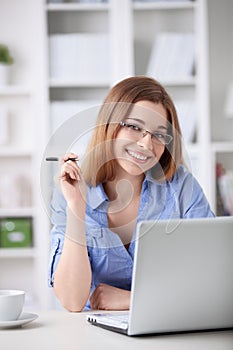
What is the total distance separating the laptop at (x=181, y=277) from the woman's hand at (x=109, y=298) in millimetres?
348

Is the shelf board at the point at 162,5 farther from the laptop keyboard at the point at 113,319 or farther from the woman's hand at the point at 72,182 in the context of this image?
the laptop keyboard at the point at 113,319

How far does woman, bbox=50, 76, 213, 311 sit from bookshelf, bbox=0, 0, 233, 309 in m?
1.94

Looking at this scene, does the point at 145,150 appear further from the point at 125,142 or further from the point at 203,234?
the point at 203,234

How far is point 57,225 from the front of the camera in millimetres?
1726

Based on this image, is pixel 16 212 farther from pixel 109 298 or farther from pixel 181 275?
pixel 181 275

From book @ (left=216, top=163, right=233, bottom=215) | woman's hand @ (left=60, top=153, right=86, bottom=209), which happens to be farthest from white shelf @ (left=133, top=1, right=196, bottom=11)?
woman's hand @ (left=60, top=153, right=86, bottom=209)

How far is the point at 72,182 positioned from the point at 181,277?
410mm

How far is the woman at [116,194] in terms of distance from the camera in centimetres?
161

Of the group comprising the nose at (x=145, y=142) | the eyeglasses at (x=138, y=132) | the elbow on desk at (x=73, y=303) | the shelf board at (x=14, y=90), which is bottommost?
the elbow on desk at (x=73, y=303)

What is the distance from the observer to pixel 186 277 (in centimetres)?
142

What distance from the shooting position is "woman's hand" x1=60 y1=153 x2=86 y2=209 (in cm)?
160

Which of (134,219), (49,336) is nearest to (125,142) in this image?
(134,219)

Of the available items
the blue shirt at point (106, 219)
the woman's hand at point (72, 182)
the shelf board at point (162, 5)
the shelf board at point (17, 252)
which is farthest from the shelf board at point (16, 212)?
the woman's hand at point (72, 182)

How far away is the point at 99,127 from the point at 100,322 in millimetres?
430
